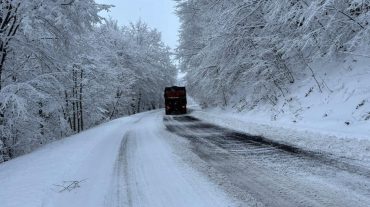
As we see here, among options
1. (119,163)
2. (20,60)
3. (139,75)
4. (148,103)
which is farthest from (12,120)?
(148,103)

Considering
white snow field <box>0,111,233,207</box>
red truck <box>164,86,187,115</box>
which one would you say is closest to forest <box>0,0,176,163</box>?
white snow field <box>0,111,233,207</box>

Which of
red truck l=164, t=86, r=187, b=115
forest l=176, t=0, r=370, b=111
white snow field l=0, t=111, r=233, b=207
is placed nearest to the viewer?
white snow field l=0, t=111, r=233, b=207

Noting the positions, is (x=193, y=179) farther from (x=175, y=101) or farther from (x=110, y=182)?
(x=175, y=101)

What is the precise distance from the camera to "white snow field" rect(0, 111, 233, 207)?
5.08 meters

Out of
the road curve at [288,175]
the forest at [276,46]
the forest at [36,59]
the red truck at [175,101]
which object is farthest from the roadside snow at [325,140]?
the red truck at [175,101]

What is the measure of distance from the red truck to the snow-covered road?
2446cm

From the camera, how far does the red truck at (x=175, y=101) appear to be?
3378 centimetres

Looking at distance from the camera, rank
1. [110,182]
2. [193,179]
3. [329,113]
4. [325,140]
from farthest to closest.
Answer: [329,113] → [325,140] → [110,182] → [193,179]

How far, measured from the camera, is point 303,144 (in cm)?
864

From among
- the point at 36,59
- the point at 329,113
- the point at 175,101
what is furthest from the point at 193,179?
the point at 175,101

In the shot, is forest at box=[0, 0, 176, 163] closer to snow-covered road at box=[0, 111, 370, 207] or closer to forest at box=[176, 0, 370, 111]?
snow-covered road at box=[0, 111, 370, 207]

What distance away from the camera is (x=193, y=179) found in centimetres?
600

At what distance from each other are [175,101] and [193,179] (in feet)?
92.9

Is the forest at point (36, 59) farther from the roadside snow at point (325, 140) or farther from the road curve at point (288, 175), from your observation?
the roadside snow at point (325, 140)
